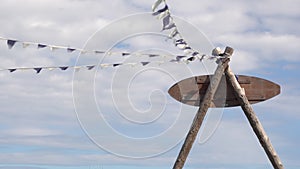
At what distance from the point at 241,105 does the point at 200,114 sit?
594 millimetres

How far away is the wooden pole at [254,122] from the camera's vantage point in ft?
26.1

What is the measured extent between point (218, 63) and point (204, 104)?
0.54 metres

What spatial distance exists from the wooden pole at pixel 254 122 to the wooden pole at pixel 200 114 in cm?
15

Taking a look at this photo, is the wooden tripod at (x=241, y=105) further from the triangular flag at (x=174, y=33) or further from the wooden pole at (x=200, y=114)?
the triangular flag at (x=174, y=33)

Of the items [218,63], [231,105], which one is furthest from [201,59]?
[231,105]

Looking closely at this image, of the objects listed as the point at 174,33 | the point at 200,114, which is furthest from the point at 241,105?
the point at 174,33

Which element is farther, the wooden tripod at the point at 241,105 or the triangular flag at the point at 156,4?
the wooden tripod at the point at 241,105

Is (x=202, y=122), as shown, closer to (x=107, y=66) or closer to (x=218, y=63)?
(x=218, y=63)

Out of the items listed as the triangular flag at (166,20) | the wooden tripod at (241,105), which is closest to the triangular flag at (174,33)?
the triangular flag at (166,20)

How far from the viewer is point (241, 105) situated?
8062 millimetres

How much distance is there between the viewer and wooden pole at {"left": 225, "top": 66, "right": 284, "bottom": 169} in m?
7.97

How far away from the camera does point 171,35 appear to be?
6840mm

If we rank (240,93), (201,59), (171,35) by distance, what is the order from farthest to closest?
(240,93)
(201,59)
(171,35)

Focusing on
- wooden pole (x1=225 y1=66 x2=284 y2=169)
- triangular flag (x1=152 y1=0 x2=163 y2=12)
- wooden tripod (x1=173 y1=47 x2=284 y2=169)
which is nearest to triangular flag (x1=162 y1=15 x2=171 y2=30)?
triangular flag (x1=152 y1=0 x2=163 y2=12)
